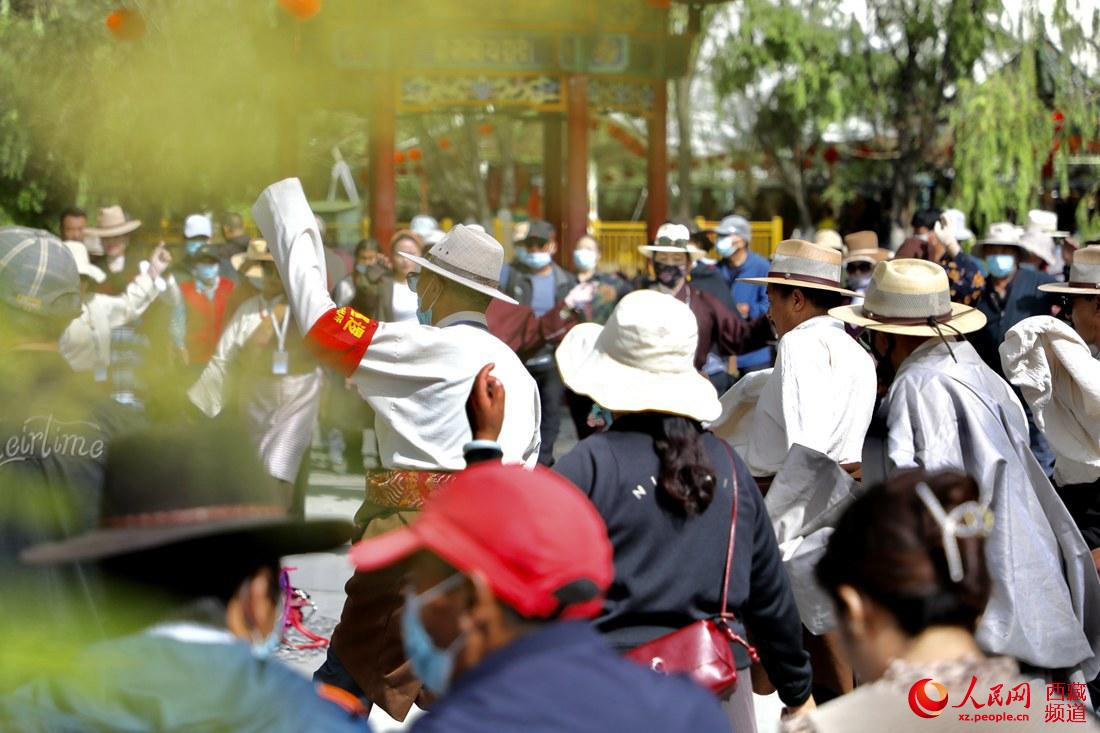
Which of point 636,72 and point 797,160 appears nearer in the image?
point 636,72

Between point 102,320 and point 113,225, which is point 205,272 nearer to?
point 113,225

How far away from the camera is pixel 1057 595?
158 inches

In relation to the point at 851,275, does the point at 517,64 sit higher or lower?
higher

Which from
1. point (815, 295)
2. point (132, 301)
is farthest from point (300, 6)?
point (815, 295)

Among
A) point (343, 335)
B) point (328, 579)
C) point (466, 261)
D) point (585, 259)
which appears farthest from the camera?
point (585, 259)

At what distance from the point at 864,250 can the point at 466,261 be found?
599 cm

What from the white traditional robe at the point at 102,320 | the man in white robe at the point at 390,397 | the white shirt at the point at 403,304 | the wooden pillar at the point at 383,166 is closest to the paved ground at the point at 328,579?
the man in white robe at the point at 390,397

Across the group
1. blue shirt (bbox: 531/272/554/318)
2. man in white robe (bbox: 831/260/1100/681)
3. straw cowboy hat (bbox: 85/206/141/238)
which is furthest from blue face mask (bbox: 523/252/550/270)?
man in white robe (bbox: 831/260/1100/681)

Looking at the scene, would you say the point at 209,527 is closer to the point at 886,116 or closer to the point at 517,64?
the point at 517,64

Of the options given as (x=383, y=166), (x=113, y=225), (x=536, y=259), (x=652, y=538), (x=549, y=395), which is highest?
(x=383, y=166)

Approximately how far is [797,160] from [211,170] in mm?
15087

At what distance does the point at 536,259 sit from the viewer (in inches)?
422

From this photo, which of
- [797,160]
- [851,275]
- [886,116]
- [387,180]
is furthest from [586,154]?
[797,160]

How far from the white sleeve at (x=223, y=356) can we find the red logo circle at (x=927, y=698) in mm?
4924
